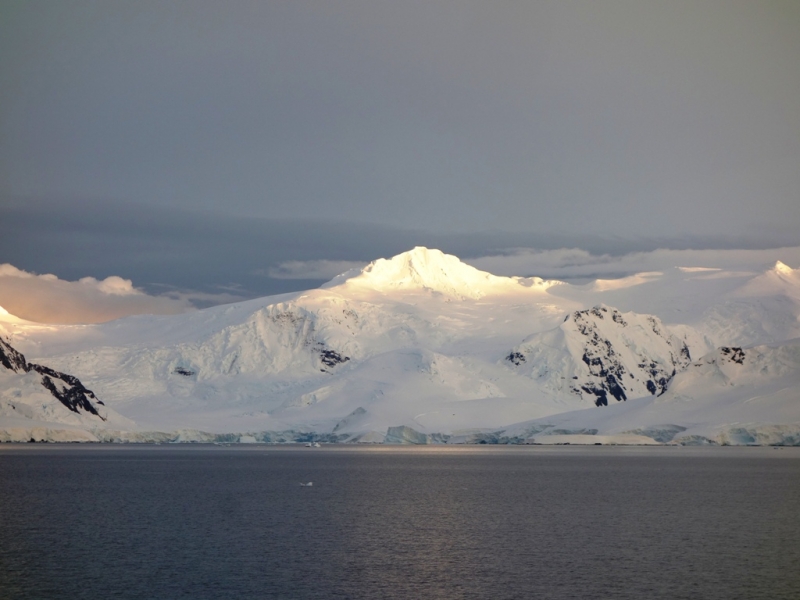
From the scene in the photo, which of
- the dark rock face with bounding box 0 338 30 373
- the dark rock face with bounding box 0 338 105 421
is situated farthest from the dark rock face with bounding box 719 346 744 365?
the dark rock face with bounding box 0 338 30 373

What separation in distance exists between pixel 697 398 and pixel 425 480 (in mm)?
100330

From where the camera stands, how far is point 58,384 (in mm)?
190875

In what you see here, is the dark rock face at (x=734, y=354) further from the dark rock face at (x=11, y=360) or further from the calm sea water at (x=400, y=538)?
the dark rock face at (x=11, y=360)

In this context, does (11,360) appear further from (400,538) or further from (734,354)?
(400,538)

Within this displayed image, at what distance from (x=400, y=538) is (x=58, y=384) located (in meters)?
153

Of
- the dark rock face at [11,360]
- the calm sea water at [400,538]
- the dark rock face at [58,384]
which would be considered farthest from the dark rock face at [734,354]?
the dark rock face at [11,360]

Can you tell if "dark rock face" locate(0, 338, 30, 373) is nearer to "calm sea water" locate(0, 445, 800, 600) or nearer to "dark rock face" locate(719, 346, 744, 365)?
"calm sea water" locate(0, 445, 800, 600)

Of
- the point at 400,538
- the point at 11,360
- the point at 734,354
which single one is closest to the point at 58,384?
the point at 11,360

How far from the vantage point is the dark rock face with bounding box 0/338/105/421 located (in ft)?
617

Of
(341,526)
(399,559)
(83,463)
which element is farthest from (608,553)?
(83,463)

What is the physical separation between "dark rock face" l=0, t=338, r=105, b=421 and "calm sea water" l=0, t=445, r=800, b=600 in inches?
3723

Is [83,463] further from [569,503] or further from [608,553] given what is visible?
[608,553]

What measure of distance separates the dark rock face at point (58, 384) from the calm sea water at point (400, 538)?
310 ft

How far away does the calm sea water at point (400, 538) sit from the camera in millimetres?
39219
